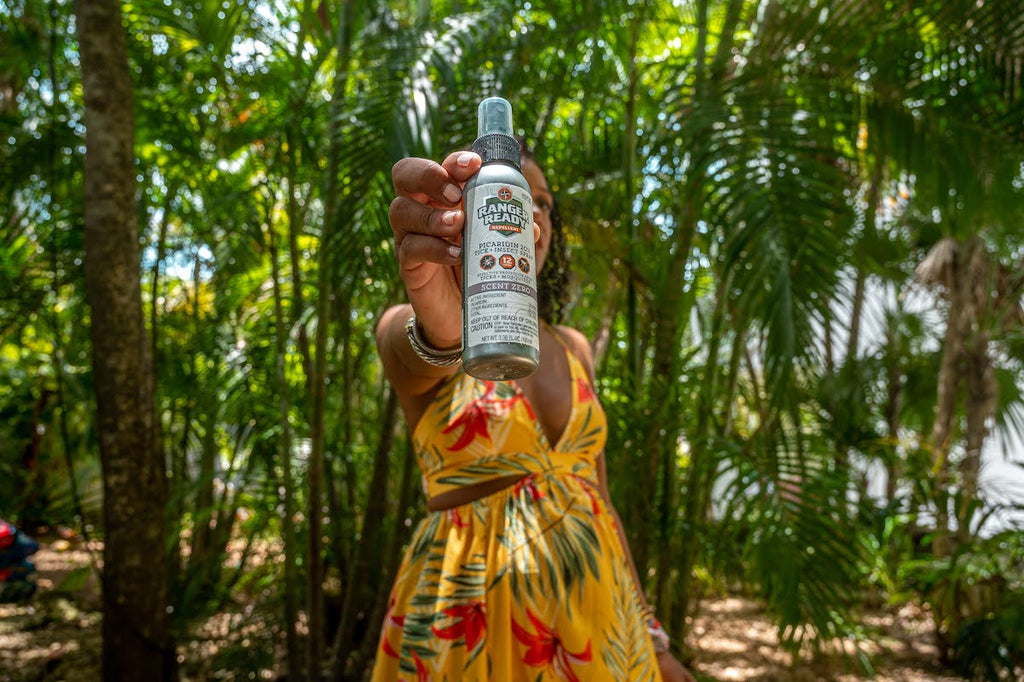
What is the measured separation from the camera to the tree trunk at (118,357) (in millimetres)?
1992

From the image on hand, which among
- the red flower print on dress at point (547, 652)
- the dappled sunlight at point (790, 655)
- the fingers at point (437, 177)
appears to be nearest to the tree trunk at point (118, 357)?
the red flower print on dress at point (547, 652)

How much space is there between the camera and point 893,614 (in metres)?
4.71

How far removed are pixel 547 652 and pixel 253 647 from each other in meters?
1.99

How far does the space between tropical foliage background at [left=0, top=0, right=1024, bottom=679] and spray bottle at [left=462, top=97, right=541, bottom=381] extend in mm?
997

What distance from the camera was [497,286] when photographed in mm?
649

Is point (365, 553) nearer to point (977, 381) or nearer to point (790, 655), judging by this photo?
point (790, 655)

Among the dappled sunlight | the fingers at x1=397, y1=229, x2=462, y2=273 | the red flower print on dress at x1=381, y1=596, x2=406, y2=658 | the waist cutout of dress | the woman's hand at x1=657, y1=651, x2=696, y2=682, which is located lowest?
the dappled sunlight

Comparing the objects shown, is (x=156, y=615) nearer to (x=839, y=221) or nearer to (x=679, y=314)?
(x=679, y=314)

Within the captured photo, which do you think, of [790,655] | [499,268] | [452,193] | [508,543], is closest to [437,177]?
[452,193]

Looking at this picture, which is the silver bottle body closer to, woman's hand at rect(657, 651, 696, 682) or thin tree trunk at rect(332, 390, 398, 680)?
woman's hand at rect(657, 651, 696, 682)

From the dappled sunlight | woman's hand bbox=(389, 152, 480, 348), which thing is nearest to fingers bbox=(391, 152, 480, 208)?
woman's hand bbox=(389, 152, 480, 348)

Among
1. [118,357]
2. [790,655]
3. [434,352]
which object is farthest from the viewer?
[790,655]

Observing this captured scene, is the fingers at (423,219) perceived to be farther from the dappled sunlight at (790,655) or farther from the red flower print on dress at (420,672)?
the dappled sunlight at (790,655)

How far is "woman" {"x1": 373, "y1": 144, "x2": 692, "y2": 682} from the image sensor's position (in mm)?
989
